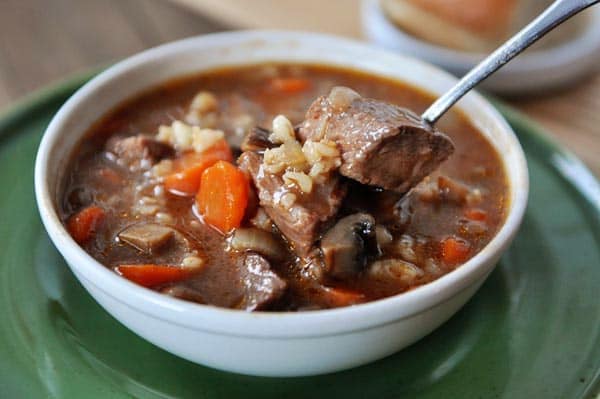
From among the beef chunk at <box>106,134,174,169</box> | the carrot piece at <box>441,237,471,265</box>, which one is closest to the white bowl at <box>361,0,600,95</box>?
the carrot piece at <box>441,237,471,265</box>

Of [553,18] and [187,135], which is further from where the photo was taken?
[187,135]

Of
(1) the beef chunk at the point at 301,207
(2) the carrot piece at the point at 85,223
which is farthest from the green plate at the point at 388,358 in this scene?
(1) the beef chunk at the point at 301,207

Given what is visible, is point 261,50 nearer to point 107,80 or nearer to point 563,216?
point 107,80

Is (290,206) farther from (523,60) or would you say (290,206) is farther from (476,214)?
(523,60)

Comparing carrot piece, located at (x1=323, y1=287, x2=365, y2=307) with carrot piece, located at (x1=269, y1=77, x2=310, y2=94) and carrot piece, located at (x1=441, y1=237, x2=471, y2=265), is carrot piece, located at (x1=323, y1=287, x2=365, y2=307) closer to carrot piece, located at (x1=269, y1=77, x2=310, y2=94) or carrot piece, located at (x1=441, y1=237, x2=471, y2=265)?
carrot piece, located at (x1=441, y1=237, x2=471, y2=265)

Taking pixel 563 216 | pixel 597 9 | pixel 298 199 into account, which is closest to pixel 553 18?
pixel 563 216

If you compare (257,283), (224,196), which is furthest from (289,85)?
(257,283)

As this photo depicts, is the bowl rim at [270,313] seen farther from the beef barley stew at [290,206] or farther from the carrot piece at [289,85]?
the carrot piece at [289,85]
